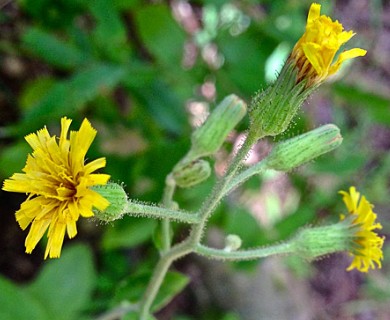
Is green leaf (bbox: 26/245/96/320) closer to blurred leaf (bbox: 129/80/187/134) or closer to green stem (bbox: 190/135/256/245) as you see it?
blurred leaf (bbox: 129/80/187/134)

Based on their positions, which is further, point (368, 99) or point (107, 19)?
point (368, 99)

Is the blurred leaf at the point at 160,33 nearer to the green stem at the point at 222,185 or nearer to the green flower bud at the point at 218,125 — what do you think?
the green flower bud at the point at 218,125

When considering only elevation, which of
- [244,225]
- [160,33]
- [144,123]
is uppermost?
[160,33]

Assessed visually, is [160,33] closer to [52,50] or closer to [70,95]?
[52,50]

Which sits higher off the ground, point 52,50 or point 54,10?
point 54,10

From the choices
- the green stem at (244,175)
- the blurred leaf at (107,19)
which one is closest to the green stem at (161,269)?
the green stem at (244,175)

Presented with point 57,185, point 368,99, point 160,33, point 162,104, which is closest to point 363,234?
point 57,185
